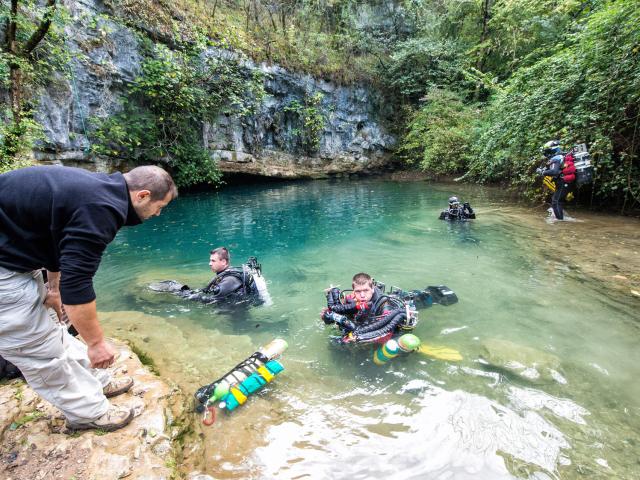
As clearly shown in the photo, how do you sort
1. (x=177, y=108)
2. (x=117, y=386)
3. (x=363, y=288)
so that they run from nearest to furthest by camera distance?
(x=117, y=386) < (x=363, y=288) < (x=177, y=108)

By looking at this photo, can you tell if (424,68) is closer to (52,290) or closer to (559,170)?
(559,170)

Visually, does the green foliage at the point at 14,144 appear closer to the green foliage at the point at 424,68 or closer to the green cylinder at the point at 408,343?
the green cylinder at the point at 408,343

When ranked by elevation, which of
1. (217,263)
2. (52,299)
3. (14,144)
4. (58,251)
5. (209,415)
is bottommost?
(209,415)

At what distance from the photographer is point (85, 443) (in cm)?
232

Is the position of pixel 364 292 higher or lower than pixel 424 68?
lower

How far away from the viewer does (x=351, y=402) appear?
329cm

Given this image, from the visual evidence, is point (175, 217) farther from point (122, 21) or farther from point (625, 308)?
point (625, 308)

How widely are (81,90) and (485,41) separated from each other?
833 inches

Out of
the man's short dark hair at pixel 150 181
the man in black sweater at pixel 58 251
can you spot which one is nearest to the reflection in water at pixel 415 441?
the man in black sweater at pixel 58 251

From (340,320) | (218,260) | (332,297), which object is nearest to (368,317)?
(340,320)

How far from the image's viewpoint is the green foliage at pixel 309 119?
20853mm

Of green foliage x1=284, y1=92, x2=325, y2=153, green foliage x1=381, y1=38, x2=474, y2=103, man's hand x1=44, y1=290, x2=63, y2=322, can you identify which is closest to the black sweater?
man's hand x1=44, y1=290, x2=63, y2=322

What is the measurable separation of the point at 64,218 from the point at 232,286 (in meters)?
3.56

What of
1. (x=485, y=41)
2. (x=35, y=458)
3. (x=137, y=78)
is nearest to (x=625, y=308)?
(x=35, y=458)
